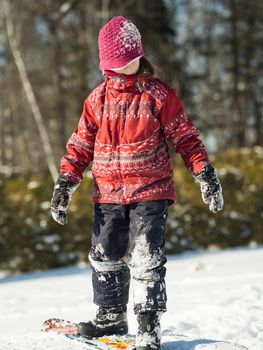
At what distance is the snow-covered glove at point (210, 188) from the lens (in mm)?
2623

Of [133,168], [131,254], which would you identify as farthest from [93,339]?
[133,168]

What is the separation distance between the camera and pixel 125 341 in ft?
9.14

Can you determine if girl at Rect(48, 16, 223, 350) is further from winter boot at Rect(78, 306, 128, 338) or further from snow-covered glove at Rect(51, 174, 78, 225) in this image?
winter boot at Rect(78, 306, 128, 338)

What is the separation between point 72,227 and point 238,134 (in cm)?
1519

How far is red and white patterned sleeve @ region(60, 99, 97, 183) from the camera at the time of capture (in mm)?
2811

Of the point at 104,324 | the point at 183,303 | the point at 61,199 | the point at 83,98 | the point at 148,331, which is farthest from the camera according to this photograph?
the point at 83,98

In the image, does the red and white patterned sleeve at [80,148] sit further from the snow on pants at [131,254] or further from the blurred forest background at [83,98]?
the blurred forest background at [83,98]

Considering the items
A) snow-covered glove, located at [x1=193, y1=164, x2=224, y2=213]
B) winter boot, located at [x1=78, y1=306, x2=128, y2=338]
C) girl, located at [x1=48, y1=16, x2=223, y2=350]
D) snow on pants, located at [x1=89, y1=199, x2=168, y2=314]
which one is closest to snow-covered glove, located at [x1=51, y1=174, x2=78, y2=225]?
girl, located at [x1=48, y1=16, x2=223, y2=350]

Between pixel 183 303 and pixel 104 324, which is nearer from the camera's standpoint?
pixel 104 324

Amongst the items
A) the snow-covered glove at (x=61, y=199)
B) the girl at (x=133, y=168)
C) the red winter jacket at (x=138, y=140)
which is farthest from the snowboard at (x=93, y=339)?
the red winter jacket at (x=138, y=140)

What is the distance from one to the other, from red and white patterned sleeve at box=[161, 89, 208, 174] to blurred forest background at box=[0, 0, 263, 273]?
249 millimetres

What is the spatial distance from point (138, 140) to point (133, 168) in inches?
5.8

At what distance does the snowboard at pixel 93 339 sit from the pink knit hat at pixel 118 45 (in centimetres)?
146

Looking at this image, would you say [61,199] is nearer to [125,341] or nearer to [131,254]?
[131,254]
